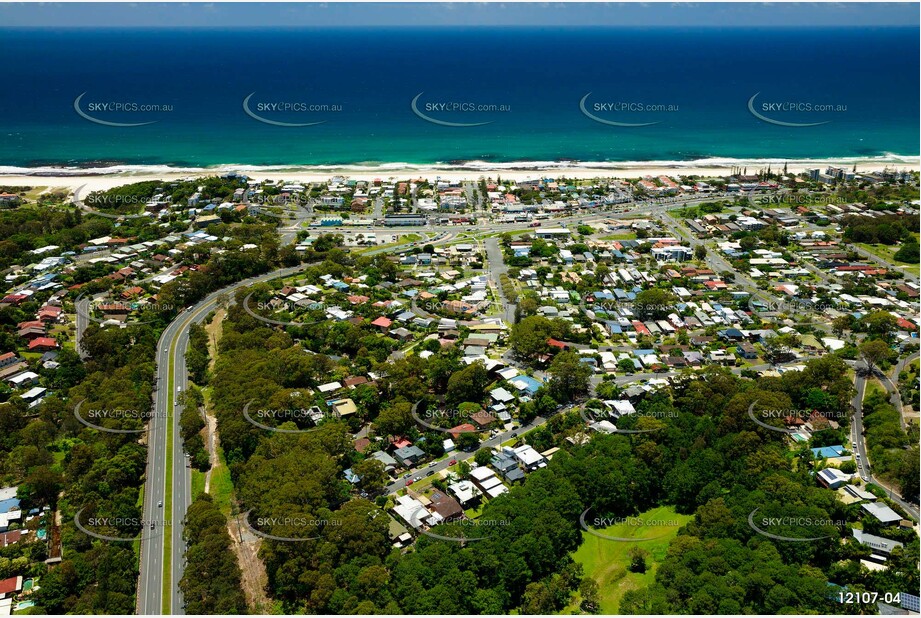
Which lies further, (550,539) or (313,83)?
(313,83)

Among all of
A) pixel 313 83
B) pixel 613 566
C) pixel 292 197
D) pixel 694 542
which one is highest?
pixel 313 83

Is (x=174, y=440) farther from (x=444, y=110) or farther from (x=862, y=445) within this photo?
(x=444, y=110)

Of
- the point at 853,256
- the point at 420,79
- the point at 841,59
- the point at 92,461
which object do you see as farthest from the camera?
the point at 841,59

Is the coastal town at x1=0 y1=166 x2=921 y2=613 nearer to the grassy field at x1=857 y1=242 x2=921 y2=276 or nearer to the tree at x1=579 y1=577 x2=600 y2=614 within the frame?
the grassy field at x1=857 y1=242 x2=921 y2=276

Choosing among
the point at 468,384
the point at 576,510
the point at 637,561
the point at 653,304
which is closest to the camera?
the point at 637,561

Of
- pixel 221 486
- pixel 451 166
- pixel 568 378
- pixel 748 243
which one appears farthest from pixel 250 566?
pixel 451 166

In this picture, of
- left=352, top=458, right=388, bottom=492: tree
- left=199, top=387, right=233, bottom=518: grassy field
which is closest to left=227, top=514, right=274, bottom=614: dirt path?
left=199, top=387, right=233, bottom=518: grassy field

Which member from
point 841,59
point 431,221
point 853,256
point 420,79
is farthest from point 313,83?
point 841,59

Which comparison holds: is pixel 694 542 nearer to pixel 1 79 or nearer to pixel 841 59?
pixel 1 79

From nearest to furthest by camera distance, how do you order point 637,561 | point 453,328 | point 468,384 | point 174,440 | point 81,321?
1. point 637,561
2. point 174,440
3. point 468,384
4. point 453,328
5. point 81,321
